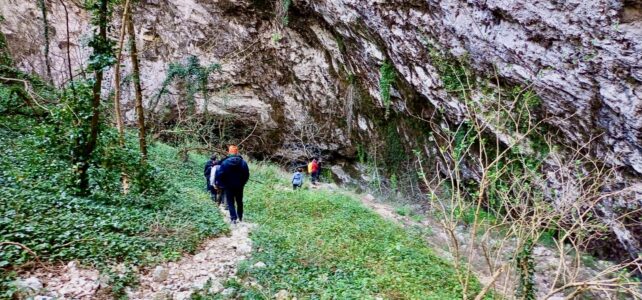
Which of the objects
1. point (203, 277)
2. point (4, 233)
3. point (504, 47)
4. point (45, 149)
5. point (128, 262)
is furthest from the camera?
point (504, 47)

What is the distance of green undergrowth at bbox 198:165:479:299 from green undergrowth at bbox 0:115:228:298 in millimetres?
1107

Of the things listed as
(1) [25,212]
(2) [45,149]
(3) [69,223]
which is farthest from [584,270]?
(2) [45,149]

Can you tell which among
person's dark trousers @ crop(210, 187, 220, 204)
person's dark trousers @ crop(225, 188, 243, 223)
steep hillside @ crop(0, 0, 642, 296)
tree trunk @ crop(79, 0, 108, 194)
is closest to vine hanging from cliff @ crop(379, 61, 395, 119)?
steep hillside @ crop(0, 0, 642, 296)

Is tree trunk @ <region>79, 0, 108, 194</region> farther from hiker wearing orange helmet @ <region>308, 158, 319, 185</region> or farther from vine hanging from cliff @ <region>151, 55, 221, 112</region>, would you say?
vine hanging from cliff @ <region>151, 55, 221, 112</region>

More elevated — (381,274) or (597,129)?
(597,129)

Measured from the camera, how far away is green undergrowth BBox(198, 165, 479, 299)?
4.82 metres

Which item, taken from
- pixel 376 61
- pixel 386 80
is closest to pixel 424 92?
pixel 386 80

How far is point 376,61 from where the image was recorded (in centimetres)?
1242

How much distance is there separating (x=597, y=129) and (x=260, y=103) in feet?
43.1

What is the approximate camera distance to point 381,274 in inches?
221

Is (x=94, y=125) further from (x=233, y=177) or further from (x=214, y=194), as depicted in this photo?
(x=214, y=194)

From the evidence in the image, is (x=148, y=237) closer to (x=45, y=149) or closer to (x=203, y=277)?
(x=203, y=277)

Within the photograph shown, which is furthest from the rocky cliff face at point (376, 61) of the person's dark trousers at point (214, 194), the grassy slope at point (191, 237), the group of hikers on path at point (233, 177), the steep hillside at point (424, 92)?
the person's dark trousers at point (214, 194)

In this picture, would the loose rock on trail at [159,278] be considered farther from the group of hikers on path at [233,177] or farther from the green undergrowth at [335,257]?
the group of hikers on path at [233,177]
